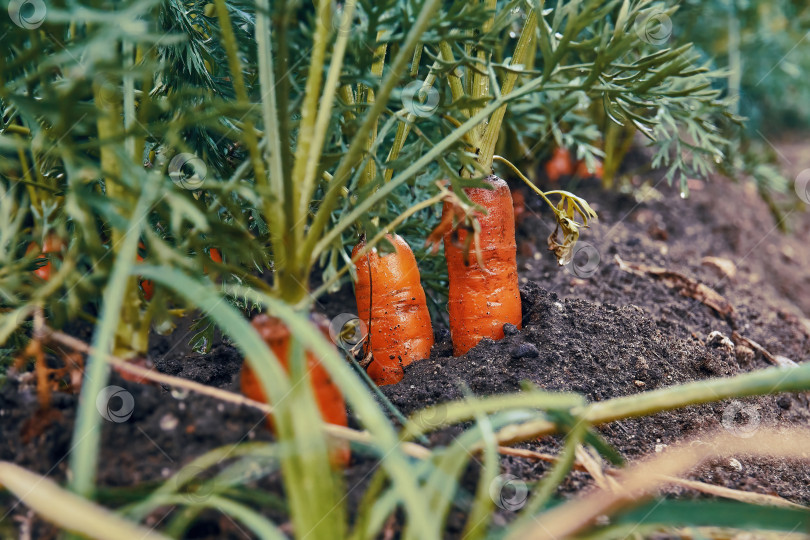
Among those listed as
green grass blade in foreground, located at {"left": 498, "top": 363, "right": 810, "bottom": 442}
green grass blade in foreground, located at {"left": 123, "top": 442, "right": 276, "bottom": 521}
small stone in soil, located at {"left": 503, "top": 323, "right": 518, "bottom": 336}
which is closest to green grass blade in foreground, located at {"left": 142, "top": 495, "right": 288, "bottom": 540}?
green grass blade in foreground, located at {"left": 123, "top": 442, "right": 276, "bottom": 521}

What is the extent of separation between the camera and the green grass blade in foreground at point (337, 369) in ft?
1.76

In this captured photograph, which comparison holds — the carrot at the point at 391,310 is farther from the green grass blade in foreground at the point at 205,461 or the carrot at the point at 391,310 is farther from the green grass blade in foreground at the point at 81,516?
the green grass blade in foreground at the point at 81,516

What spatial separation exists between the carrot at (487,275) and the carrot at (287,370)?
0.51 metres

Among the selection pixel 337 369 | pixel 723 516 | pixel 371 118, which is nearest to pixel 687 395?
pixel 723 516

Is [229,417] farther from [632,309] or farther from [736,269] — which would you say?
[736,269]

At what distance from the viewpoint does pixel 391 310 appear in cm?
125

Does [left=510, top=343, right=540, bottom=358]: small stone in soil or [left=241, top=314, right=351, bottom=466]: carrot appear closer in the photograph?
[left=241, top=314, right=351, bottom=466]: carrot

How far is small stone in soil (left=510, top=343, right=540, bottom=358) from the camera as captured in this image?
1160mm

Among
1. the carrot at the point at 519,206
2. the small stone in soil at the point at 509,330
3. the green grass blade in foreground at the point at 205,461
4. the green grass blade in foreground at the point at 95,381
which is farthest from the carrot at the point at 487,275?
the carrot at the point at 519,206

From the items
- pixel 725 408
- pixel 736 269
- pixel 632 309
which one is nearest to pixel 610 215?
pixel 736 269

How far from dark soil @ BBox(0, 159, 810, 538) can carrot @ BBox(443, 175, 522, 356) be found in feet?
0.21

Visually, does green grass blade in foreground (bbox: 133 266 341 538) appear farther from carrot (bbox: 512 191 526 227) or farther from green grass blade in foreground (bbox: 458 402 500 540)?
carrot (bbox: 512 191 526 227)

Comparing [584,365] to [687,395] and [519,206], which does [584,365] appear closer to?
[687,395]

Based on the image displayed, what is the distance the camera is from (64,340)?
76cm
